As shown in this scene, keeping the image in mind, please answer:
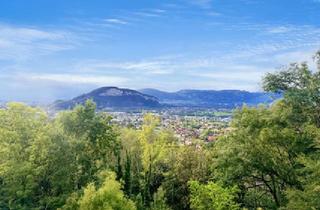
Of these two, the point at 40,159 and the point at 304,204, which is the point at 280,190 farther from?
the point at 40,159

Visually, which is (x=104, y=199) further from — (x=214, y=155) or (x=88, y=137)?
(x=214, y=155)

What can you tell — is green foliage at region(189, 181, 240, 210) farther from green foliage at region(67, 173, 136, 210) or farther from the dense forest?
green foliage at region(67, 173, 136, 210)

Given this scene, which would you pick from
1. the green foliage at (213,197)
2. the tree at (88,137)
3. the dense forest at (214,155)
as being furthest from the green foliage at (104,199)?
the tree at (88,137)

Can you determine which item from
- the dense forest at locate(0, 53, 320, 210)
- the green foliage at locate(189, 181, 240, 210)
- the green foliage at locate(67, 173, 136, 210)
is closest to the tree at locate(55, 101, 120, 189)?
the dense forest at locate(0, 53, 320, 210)

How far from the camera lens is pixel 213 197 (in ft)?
130

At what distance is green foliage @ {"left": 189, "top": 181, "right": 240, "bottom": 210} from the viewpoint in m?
39.1

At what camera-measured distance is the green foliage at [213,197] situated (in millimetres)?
39094

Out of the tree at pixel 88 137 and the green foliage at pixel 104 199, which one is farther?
the tree at pixel 88 137

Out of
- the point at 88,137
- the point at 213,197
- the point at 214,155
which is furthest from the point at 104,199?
the point at 214,155

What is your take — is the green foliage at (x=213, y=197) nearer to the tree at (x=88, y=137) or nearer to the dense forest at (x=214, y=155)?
the dense forest at (x=214, y=155)

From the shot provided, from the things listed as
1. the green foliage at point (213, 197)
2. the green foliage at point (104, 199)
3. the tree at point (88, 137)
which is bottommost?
the green foliage at point (213, 197)

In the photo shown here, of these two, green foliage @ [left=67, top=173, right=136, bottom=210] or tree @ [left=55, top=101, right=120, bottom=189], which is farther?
tree @ [left=55, top=101, right=120, bottom=189]

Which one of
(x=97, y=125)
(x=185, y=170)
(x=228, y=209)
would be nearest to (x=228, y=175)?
(x=228, y=209)

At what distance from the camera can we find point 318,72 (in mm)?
37812
